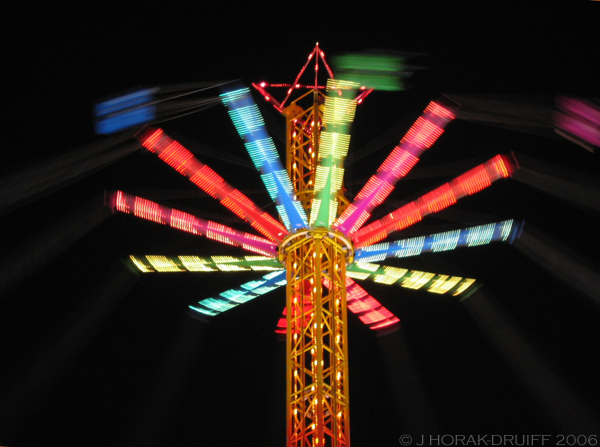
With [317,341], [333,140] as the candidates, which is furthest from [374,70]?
[317,341]

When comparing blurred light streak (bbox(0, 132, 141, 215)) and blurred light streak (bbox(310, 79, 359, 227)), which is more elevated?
blurred light streak (bbox(310, 79, 359, 227))

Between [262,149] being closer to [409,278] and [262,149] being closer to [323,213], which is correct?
[323,213]

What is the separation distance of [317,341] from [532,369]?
4.56 meters

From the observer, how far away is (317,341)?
496 inches

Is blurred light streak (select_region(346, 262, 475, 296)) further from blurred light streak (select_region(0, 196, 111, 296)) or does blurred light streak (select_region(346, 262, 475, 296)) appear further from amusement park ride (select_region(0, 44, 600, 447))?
blurred light streak (select_region(0, 196, 111, 296))

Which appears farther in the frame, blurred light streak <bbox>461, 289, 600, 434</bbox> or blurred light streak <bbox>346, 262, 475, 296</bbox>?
blurred light streak <bbox>346, 262, 475, 296</bbox>

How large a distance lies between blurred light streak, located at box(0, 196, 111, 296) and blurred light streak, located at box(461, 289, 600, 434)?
749cm

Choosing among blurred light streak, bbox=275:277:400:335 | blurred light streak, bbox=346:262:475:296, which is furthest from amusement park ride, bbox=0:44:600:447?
blurred light streak, bbox=275:277:400:335

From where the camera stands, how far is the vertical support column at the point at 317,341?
12359 mm

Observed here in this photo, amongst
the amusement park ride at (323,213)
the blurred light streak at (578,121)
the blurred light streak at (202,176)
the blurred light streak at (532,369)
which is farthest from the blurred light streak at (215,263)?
the blurred light streak at (578,121)

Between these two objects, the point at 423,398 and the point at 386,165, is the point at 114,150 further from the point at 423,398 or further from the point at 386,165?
the point at 423,398

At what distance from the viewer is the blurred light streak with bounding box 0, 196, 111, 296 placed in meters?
11.6

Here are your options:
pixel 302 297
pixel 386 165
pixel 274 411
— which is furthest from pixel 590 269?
pixel 274 411

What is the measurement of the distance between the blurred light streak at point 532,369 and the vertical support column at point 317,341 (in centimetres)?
362
